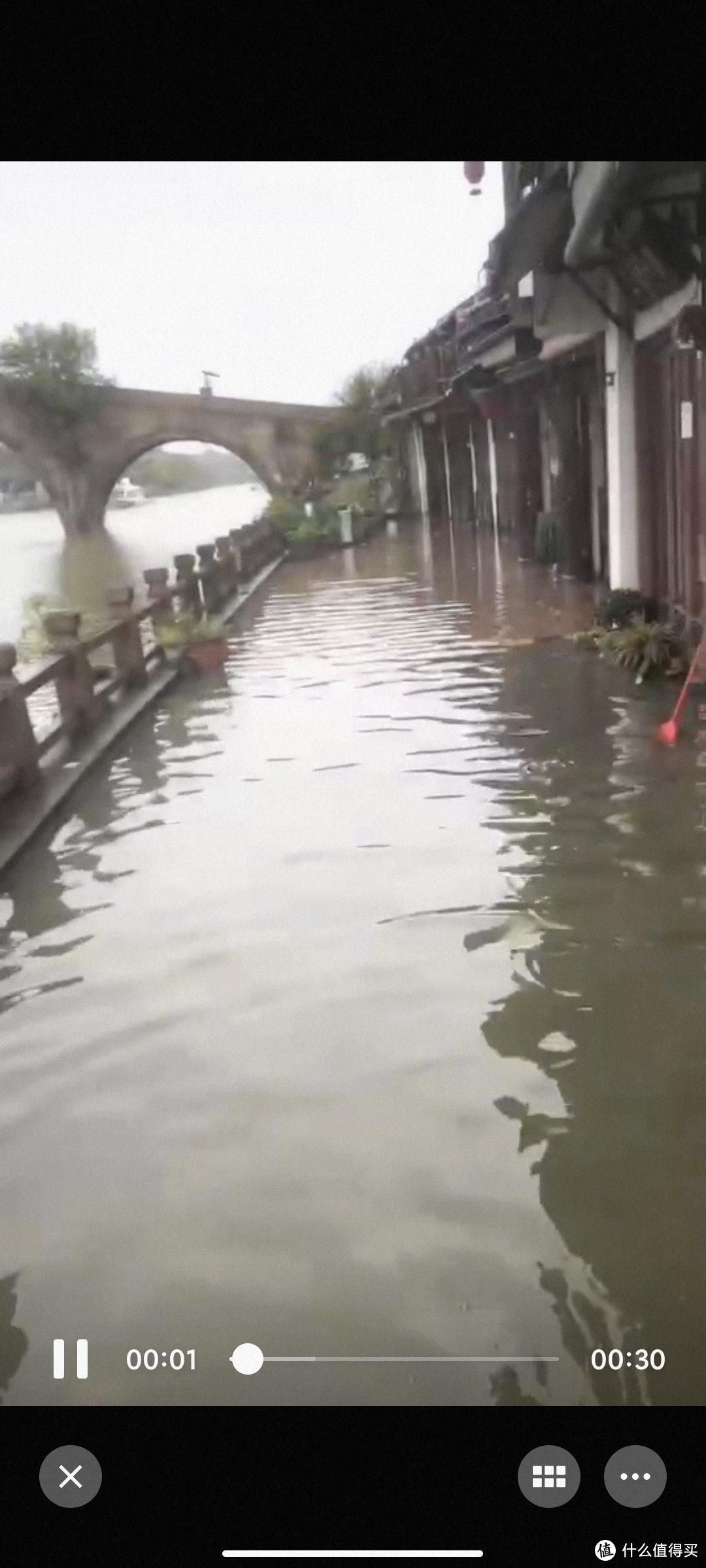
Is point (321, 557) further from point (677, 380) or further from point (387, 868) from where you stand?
point (387, 868)

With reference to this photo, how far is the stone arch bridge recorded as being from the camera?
16.5 m

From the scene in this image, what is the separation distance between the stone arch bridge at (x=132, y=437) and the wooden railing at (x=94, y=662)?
232 centimetres

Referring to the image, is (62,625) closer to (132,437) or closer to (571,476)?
(571,476)
